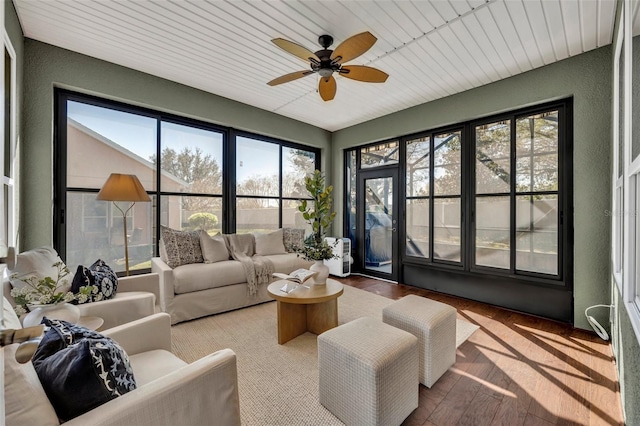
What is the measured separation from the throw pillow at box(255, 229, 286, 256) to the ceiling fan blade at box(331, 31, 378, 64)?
2.61m

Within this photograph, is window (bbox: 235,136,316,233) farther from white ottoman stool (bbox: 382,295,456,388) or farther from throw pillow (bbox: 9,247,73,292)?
white ottoman stool (bbox: 382,295,456,388)

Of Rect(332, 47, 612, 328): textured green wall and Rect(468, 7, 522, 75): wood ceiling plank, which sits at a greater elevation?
Rect(468, 7, 522, 75): wood ceiling plank

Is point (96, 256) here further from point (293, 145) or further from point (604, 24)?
point (604, 24)

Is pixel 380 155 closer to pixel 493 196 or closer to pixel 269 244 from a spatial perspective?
pixel 493 196

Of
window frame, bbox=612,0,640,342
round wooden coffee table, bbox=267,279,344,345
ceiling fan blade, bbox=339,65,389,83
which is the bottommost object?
round wooden coffee table, bbox=267,279,344,345

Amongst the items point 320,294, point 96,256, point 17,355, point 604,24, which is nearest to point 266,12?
point 320,294

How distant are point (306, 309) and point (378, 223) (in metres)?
2.69

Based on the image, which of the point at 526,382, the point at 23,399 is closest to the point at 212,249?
the point at 23,399

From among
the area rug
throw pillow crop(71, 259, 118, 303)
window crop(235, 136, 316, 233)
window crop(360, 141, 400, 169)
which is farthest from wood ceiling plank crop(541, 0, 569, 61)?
throw pillow crop(71, 259, 118, 303)

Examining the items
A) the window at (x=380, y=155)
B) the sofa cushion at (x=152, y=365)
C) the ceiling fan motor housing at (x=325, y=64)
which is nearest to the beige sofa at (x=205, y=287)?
the sofa cushion at (x=152, y=365)

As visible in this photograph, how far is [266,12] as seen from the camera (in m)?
2.32

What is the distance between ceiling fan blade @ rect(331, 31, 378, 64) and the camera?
2111 millimetres

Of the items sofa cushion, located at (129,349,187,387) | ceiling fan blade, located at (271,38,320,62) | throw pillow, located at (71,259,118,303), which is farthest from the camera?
ceiling fan blade, located at (271,38,320,62)

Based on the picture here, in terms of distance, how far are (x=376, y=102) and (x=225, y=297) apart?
337cm
